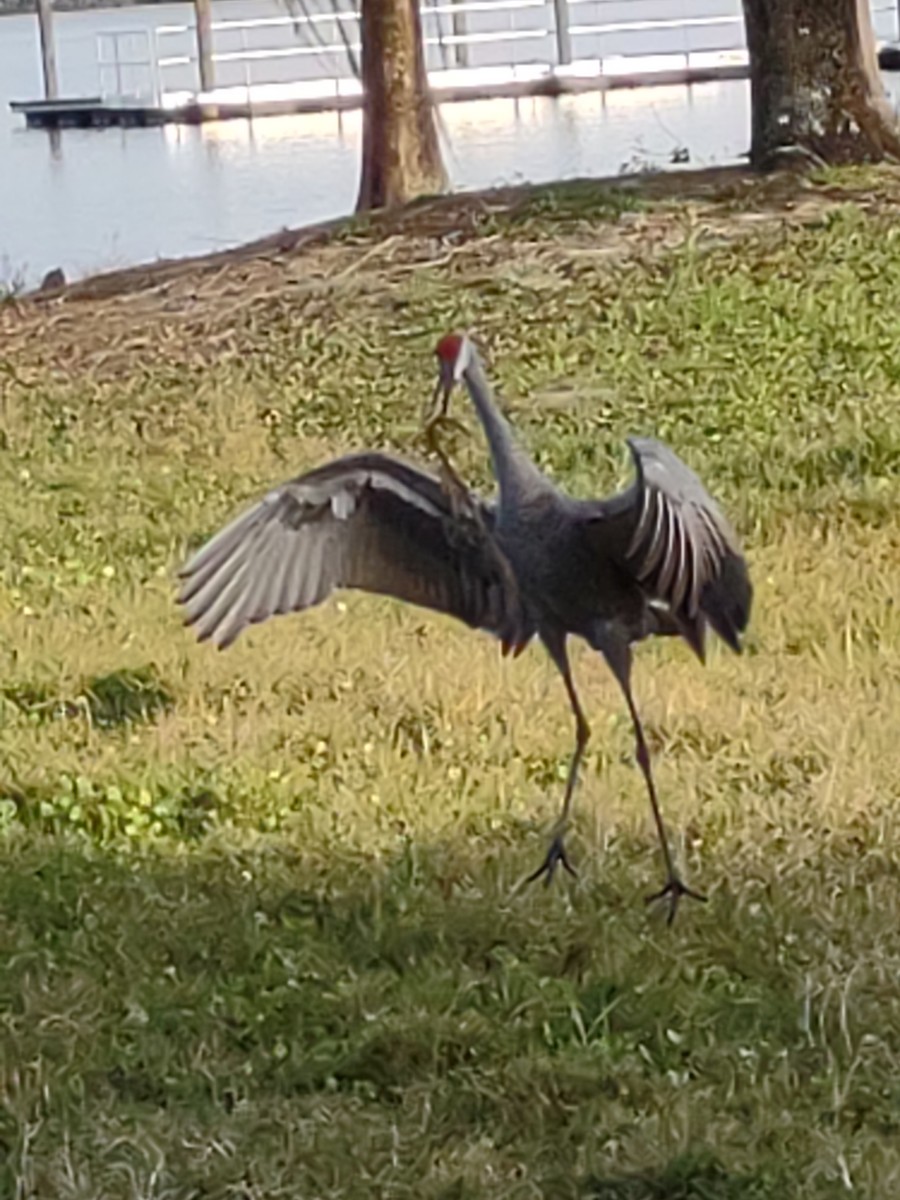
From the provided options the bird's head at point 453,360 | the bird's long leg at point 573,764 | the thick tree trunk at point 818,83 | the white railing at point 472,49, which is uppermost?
the white railing at point 472,49

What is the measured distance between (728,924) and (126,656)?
98.3 inches

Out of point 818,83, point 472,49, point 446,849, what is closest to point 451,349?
point 446,849

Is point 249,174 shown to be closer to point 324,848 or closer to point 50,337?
point 50,337

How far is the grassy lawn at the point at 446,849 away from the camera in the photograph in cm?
406

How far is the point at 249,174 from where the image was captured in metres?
20.5

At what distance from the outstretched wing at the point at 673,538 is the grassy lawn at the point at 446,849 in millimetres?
721

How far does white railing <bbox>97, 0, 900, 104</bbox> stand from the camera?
2655 cm

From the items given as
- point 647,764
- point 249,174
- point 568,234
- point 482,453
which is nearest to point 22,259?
point 249,174

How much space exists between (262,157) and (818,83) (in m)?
10.7

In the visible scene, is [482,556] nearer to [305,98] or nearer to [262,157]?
[262,157]

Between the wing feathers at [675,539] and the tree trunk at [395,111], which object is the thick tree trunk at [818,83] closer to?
the tree trunk at [395,111]

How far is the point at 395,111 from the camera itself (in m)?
13.9

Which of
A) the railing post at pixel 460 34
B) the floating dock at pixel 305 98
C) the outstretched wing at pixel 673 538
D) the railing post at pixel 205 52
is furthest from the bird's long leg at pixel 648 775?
the railing post at pixel 460 34

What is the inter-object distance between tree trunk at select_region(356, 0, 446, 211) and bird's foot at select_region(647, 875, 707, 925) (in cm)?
901
